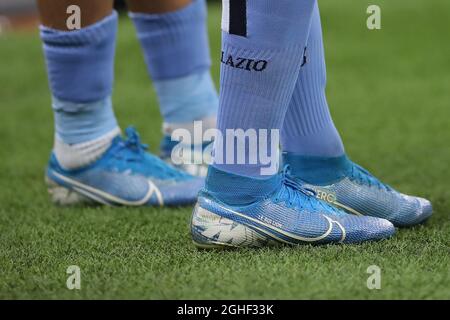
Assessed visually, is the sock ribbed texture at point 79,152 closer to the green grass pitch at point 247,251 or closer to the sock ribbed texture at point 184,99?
the green grass pitch at point 247,251

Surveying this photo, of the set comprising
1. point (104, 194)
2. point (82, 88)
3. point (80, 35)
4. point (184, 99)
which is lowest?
point (104, 194)

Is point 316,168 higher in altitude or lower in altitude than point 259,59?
lower

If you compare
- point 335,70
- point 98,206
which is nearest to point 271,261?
point 98,206

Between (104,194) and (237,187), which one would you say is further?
(104,194)

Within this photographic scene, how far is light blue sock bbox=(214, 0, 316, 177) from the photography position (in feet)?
4.37

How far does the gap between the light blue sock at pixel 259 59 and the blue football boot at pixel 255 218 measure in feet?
0.24

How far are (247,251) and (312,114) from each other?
0.93ft

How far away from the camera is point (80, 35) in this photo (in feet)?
5.84

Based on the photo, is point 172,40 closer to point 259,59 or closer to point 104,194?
point 104,194

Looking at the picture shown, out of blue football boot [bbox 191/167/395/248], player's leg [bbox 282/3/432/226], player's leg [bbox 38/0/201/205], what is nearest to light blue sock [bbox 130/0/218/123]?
player's leg [bbox 38/0/201/205]
